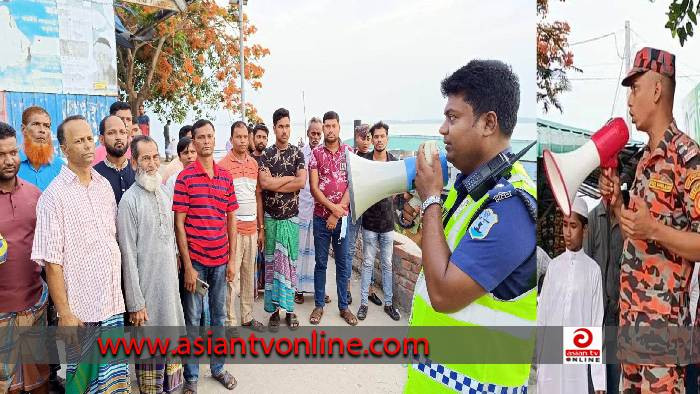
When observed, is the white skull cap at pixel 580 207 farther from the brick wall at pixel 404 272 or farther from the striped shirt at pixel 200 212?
the brick wall at pixel 404 272

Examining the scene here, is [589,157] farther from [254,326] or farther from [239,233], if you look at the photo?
[254,326]

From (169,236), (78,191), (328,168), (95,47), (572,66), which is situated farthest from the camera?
(95,47)

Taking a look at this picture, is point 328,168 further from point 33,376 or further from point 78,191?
point 33,376

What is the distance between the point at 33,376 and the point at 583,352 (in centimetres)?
301

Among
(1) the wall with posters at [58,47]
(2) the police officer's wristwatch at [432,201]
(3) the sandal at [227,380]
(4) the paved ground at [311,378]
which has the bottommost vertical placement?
(4) the paved ground at [311,378]

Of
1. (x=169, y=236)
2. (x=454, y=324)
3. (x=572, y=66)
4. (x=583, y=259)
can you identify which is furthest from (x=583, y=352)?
(x=169, y=236)

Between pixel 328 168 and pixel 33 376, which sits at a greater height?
pixel 328 168

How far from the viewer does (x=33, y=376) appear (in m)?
2.99

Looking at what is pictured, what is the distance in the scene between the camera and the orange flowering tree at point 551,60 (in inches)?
80.2

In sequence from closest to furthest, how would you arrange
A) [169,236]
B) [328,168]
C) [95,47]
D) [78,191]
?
[78,191], [169,236], [328,168], [95,47]

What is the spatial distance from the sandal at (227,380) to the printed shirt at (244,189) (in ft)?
4.14

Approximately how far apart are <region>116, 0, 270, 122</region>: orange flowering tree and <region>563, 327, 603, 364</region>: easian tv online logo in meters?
11.3

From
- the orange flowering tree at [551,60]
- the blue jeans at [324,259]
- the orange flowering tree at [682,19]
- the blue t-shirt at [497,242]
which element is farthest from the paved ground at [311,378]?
the orange flowering tree at [682,19]

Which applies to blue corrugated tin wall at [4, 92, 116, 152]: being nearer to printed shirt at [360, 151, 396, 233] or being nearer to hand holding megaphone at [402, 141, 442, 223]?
printed shirt at [360, 151, 396, 233]
